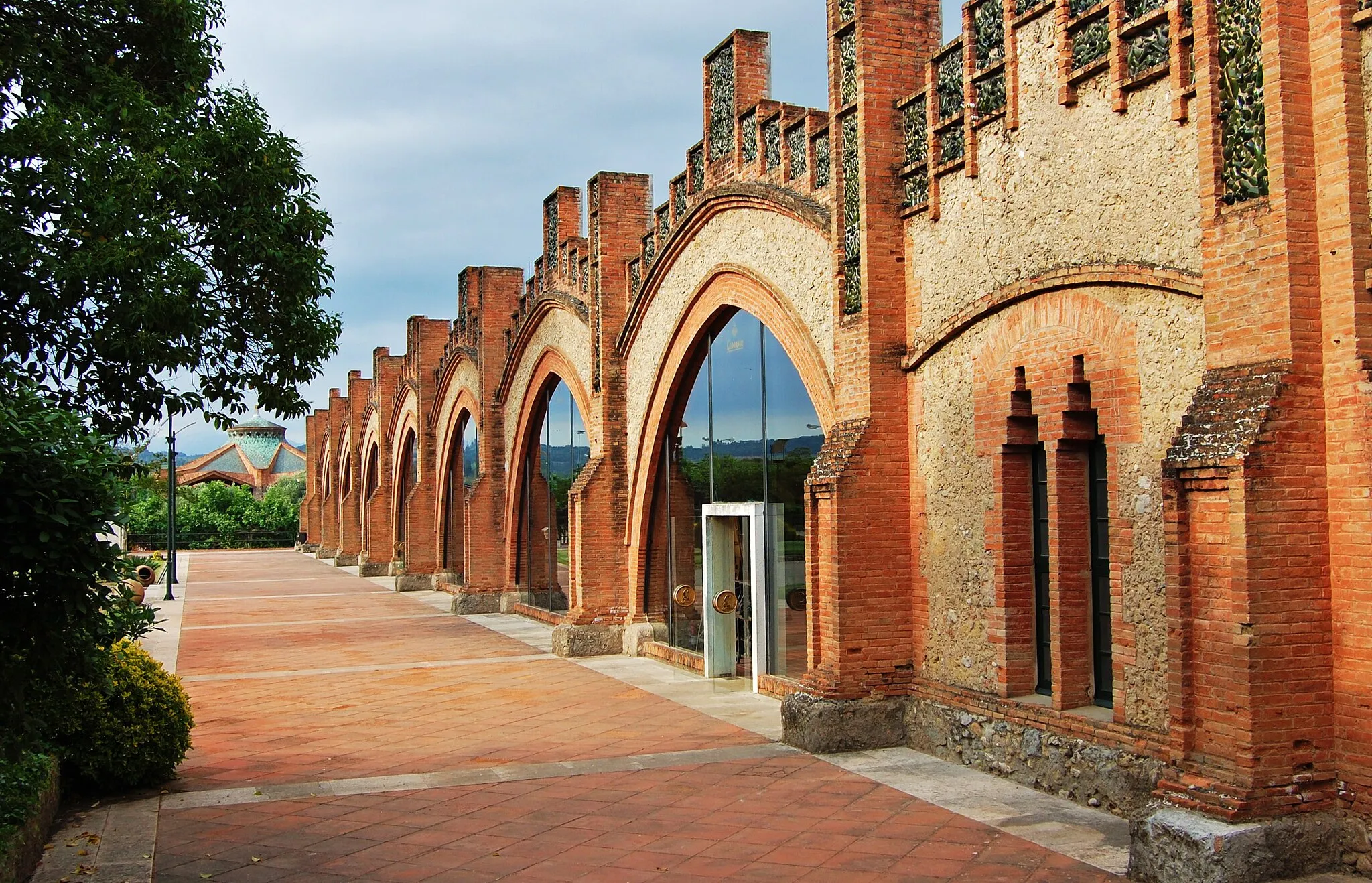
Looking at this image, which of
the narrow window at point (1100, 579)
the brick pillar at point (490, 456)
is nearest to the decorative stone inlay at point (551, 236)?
the brick pillar at point (490, 456)

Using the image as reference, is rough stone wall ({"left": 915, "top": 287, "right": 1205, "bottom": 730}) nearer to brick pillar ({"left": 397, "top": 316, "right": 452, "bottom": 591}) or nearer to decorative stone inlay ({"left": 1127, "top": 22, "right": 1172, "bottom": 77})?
decorative stone inlay ({"left": 1127, "top": 22, "right": 1172, "bottom": 77})

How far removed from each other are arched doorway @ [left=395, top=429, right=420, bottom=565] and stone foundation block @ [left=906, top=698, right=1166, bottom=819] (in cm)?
2568

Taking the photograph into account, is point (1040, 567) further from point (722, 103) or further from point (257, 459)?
point (257, 459)

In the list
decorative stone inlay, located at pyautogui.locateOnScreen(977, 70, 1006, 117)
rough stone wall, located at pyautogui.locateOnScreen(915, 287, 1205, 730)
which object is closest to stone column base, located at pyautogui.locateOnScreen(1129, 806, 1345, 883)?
rough stone wall, located at pyautogui.locateOnScreen(915, 287, 1205, 730)

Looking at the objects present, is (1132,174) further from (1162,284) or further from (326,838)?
(326,838)

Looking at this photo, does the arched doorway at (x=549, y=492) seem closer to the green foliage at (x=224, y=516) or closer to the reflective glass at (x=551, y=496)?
the reflective glass at (x=551, y=496)

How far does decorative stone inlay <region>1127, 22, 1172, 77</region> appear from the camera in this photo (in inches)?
300

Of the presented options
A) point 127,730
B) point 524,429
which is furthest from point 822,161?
point 524,429

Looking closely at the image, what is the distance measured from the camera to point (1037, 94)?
347 inches

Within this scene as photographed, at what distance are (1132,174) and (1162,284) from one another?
0.86 meters

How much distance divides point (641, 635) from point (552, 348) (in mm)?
6558

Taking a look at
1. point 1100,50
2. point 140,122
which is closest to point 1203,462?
point 1100,50

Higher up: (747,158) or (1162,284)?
(747,158)

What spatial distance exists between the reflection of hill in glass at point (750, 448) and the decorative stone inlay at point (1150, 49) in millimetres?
5017
